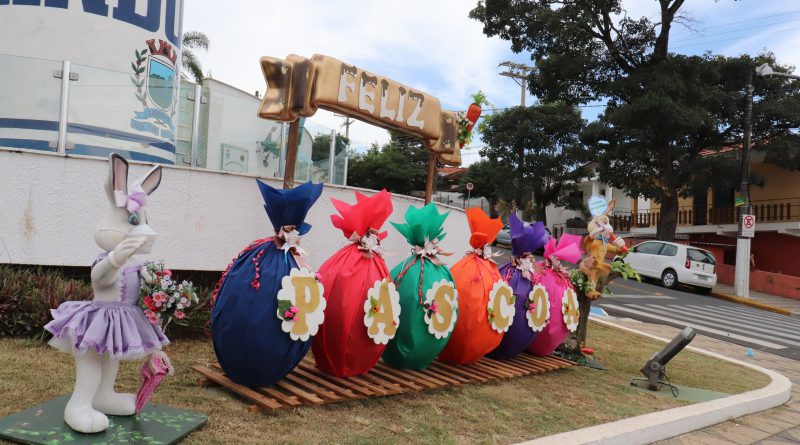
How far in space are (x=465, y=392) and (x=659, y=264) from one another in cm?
1641

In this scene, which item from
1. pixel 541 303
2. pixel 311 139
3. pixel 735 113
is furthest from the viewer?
pixel 735 113

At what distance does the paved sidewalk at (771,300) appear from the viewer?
1753 centimetres

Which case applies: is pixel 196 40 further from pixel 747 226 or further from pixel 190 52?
pixel 747 226

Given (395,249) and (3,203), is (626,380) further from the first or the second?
(3,203)

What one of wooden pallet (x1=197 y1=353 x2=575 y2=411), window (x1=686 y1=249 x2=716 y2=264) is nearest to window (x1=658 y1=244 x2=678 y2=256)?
window (x1=686 y1=249 x2=716 y2=264)

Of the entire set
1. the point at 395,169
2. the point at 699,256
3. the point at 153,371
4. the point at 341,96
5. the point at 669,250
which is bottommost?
the point at 153,371

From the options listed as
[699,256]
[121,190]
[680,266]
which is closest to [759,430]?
[121,190]

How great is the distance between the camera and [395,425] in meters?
3.96

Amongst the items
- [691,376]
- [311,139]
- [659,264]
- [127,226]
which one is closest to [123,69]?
[311,139]

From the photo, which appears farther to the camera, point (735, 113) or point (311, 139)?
point (735, 113)

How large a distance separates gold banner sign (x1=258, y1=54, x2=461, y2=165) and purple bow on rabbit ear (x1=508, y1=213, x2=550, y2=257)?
160 cm

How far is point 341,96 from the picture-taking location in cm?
550

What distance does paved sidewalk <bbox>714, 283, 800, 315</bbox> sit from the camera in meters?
17.5

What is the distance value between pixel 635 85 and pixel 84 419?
20.4m
